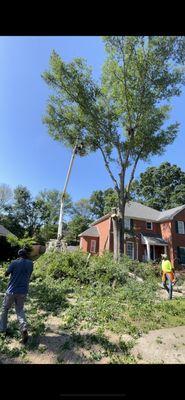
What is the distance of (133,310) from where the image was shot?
25.8 ft

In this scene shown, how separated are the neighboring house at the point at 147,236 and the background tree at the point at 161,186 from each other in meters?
16.6

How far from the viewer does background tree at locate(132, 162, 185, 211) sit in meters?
48.3

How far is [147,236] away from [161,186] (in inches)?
926

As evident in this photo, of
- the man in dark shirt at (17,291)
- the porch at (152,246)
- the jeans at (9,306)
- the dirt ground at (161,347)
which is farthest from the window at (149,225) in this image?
the jeans at (9,306)

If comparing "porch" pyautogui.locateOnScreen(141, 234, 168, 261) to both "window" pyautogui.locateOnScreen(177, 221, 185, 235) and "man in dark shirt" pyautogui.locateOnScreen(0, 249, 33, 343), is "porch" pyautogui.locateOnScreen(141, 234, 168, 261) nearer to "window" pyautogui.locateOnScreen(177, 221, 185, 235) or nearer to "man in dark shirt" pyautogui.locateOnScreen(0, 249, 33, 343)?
"window" pyautogui.locateOnScreen(177, 221, 185, 235)

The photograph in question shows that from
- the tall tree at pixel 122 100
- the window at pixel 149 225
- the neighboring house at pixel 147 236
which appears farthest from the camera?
the window at pixel 149 225

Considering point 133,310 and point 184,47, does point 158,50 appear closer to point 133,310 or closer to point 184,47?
point 184,47

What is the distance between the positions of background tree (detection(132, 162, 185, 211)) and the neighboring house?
1659cm

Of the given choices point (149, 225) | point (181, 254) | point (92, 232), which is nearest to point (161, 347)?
point (181, 254)

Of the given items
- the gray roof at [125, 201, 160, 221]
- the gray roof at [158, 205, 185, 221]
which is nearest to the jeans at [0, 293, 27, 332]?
the gray roof at [125, 201, 160, 221]

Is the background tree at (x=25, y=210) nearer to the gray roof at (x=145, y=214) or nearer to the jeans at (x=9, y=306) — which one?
the gray roof at (x=145, y=214)

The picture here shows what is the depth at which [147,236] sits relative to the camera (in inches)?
1158

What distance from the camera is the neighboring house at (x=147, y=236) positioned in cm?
2870
